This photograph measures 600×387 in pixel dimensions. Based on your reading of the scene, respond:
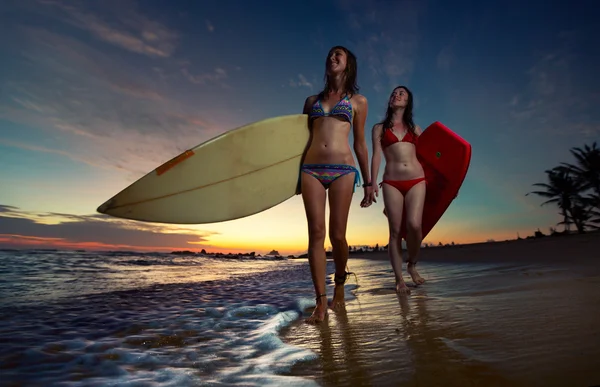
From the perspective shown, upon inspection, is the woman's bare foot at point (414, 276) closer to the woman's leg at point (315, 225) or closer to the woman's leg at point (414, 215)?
the woman's leg at point (414, 215)

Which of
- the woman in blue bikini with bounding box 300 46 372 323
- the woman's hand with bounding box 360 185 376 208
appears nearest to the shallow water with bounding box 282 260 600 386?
the woman in blue bikini with bounding box 300 46 372 323

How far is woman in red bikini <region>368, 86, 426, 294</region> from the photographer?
14.4 ft

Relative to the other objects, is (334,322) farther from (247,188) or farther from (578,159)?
(578,159)

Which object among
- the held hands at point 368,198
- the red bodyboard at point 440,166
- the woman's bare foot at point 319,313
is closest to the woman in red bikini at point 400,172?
the red bodyboard at point 440,166

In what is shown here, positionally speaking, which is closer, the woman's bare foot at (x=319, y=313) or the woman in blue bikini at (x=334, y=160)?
Answer: the woman's bare foot at (x=319, y=313)

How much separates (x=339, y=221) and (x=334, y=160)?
0.54 metres

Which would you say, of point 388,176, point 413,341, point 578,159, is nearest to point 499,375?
point 413,341

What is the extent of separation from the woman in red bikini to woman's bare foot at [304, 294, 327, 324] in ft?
5.43

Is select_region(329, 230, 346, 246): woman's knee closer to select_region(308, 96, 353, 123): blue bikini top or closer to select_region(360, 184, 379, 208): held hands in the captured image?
select_region(360, 184, 379, 208): held hands

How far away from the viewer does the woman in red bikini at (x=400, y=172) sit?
4.40 meters

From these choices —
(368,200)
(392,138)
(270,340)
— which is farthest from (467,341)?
(392,138)

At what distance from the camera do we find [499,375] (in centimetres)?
126

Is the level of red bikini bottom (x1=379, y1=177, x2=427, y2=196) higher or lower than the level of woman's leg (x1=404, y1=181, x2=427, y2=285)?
higher

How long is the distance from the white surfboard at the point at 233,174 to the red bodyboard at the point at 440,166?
186cm
